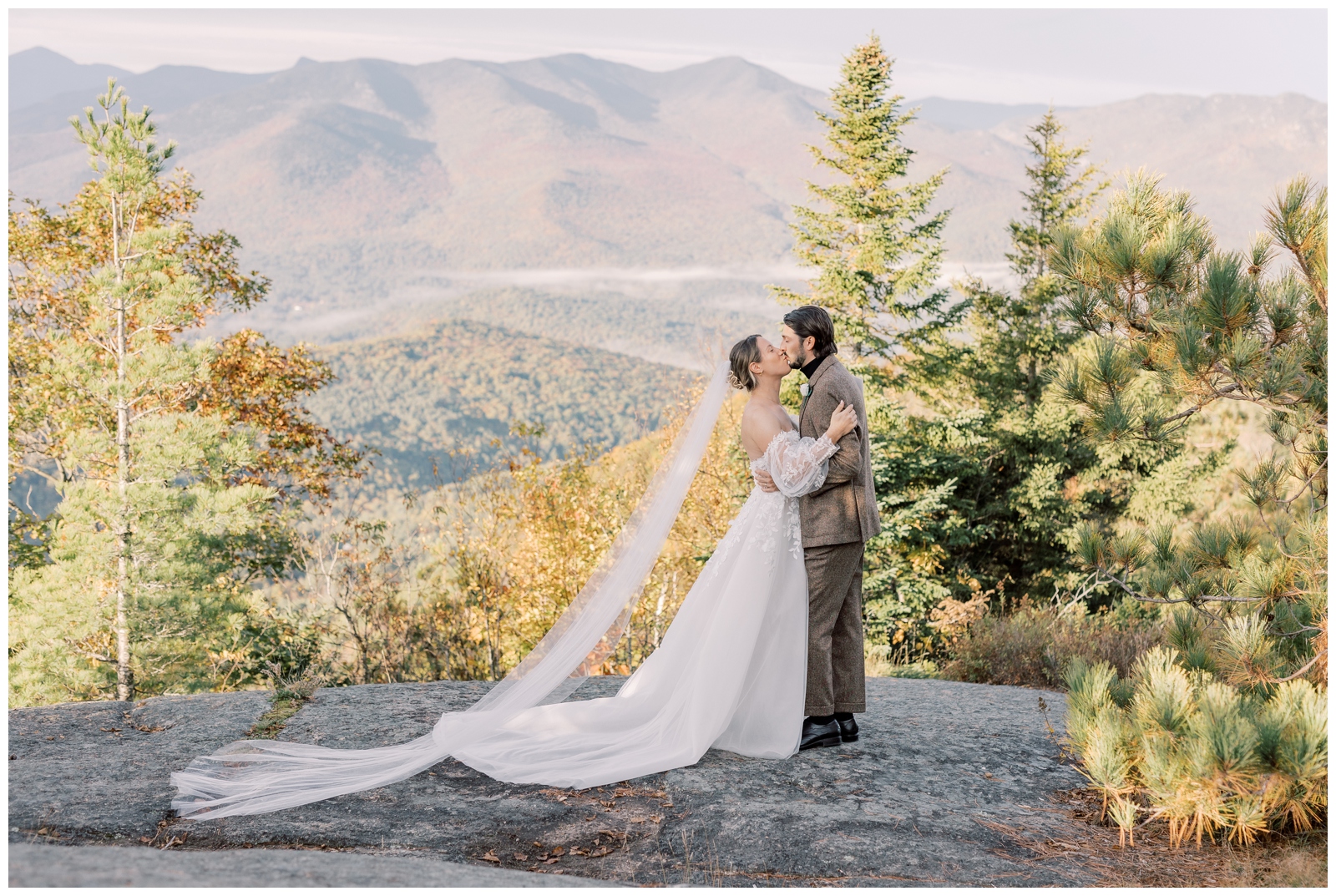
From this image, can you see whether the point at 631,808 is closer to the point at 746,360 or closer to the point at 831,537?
the point at 831,537

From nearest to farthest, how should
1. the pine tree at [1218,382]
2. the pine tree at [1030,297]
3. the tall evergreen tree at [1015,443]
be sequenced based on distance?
the pine tree at [1218,382] < the tall evergreen tree at [1015,443] < the pine tree at [1030,297]

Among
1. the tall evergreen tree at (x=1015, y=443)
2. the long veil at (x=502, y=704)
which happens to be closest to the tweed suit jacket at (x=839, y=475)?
the long veil at (x=502, y=704)

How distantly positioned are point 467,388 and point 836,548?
59.3 metres

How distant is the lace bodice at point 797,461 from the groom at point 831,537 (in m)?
0.07

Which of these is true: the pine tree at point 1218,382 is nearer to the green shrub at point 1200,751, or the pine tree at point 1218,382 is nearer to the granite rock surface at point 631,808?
the green shrub at point 1200,751

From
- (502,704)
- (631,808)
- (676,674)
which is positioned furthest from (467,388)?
(631,808)

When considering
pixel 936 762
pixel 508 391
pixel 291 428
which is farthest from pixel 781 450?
pixel 508 391

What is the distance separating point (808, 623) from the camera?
473cm

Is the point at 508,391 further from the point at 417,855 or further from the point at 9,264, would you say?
the point at 417,855

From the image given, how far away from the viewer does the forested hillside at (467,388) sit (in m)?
53.5

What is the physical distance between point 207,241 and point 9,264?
274cm

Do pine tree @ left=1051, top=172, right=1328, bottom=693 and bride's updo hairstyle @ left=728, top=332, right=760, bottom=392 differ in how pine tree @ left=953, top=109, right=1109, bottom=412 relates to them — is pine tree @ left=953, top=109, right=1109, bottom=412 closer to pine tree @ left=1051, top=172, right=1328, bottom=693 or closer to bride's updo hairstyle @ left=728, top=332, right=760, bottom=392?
pine tree @ left=1051, top=172, right=1328, bottom=693

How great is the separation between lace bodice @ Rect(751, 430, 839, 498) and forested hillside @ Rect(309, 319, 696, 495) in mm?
41367

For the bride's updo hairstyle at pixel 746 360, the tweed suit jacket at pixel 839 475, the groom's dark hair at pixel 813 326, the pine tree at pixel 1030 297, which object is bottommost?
the tweed suit jacket at pixel 839 475
